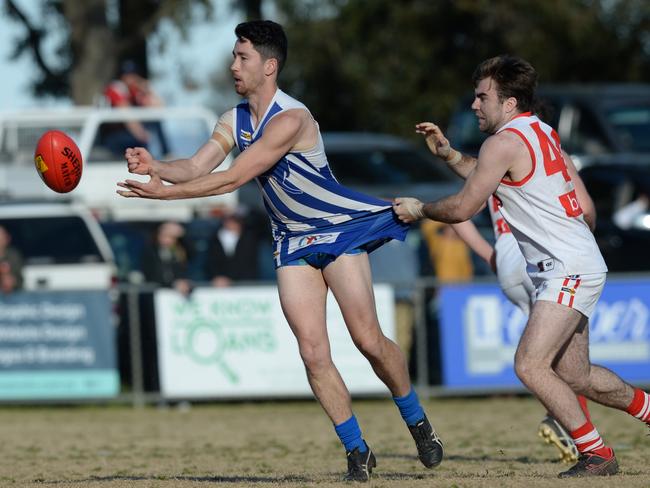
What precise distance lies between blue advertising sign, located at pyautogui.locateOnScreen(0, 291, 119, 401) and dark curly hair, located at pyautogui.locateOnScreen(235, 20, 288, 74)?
765 cm

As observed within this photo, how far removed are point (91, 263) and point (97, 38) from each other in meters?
9.76

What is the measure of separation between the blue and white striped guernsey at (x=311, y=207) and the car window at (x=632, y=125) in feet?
39.9

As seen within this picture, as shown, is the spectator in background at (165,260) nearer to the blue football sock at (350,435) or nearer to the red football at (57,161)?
the blue football sock at (350,435)

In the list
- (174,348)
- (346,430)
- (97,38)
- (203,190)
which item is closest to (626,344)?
(174,348)

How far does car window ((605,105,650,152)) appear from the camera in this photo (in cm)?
1948

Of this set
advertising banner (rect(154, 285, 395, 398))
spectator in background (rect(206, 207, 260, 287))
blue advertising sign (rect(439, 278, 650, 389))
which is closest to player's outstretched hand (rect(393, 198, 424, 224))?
advertising banner (rect(154, 285, 395, 398))

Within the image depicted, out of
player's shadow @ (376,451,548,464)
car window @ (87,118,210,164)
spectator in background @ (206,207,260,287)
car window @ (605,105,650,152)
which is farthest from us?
car window @ (605,105,650,152)

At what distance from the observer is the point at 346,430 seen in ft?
25.9

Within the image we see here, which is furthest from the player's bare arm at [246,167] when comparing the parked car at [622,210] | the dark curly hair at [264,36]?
the parked car at [622,210]

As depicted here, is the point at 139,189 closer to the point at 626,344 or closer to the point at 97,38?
the point at 626,344

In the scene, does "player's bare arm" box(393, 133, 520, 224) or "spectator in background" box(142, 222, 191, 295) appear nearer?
"player's bare arm" box(393, 133, 520, 224)

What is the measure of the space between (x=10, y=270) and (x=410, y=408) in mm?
7943

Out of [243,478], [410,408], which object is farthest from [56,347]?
[410,408]

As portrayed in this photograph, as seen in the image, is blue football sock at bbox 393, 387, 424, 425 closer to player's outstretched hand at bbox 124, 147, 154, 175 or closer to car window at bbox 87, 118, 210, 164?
player's outstretched hand at bbox 124, 147, 154, 175
